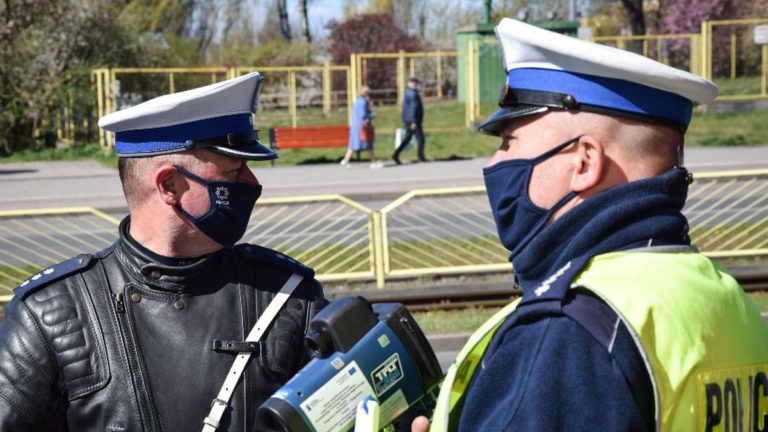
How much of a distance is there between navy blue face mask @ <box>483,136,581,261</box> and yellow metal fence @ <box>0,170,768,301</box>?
9.07 m

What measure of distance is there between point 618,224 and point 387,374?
0.51 m

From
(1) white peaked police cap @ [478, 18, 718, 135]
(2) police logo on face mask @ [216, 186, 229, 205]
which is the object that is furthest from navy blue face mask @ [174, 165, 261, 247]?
(1) white peaked police cap @ [478, 18, 718, 135]

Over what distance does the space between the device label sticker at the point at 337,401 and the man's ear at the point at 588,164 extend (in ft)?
1.78

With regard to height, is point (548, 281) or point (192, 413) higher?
point (548, 281)

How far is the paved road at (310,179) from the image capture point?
1830cm

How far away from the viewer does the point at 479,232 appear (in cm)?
1230

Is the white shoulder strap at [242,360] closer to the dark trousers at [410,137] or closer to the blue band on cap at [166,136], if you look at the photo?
the blue band on cap at [166,136]

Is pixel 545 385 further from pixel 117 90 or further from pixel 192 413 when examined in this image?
pixel 117 90

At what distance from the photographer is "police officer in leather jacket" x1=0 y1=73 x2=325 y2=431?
2838 millimetres

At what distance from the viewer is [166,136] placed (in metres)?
3.02

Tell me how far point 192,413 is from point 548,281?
50.0 inches

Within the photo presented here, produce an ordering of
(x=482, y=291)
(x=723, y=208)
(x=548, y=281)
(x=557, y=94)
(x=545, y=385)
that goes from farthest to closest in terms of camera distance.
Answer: (x=723, y=208) < (x=482, y=291) < (x=557, y=94) < (x=548, y=281) < (x=545, y=385)

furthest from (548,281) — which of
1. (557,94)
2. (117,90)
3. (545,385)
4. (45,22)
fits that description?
(45,22)

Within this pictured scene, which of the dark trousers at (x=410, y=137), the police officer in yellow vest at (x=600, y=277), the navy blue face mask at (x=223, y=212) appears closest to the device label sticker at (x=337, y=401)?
the police officer in yellow vest at (x=600, y=277)
